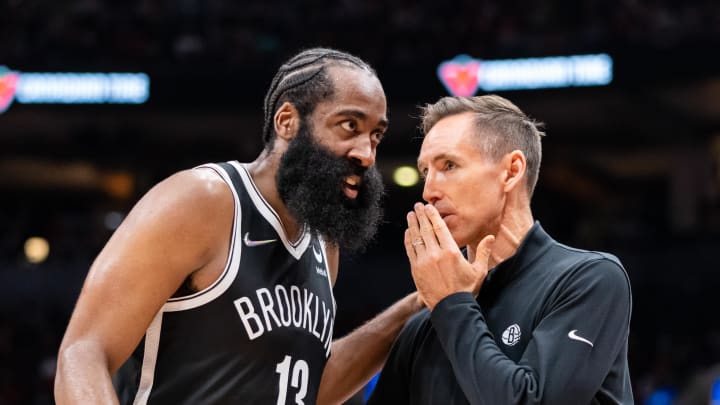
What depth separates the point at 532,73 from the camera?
52.7ft

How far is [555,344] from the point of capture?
2.78 m

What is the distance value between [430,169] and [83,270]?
616 inches

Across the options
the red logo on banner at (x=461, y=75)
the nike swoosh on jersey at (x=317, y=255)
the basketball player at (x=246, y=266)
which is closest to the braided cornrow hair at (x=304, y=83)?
the basketball player at (x=246, y=266)

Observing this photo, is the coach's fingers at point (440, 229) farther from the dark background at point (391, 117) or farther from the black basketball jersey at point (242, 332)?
the dark background at point (391, 117)

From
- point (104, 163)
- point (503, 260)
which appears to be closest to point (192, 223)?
point (503, 260)

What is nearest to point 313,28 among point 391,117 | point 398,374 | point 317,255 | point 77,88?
point 391,117

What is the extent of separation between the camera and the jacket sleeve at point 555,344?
2723mm

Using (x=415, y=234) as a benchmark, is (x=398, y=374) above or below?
below

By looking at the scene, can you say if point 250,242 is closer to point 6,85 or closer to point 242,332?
point 242,332

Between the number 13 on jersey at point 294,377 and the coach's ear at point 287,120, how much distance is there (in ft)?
2.54

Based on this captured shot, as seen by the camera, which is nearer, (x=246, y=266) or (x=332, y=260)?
(x=246, y=266)

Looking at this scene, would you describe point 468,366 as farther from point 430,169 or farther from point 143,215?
point 143,215

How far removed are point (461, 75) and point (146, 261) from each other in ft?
44.8

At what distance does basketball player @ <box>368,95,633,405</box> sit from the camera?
2770 mm
